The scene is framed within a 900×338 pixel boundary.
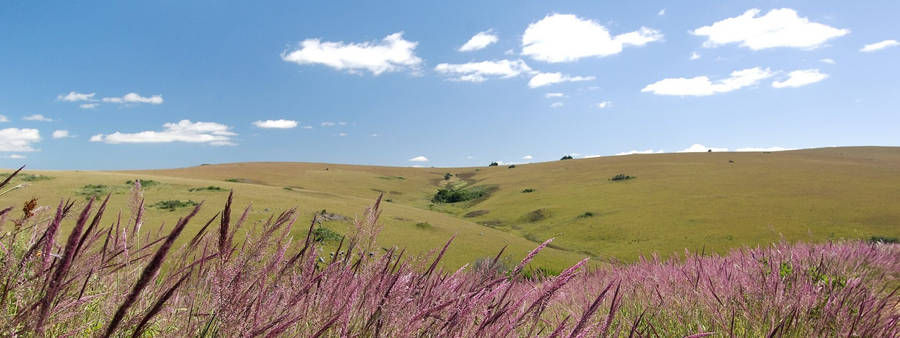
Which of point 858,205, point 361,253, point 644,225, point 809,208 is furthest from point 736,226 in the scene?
point 361,253

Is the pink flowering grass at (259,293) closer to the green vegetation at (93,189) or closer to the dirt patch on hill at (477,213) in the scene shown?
the green vegetation at (93,189)

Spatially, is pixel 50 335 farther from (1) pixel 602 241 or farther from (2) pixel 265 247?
(1) pixel 602 241

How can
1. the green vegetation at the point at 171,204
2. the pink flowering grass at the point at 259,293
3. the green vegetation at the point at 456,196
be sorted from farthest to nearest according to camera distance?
the green vegetation at the point at 456,196 → the green vegetation at the point at 171,204 → the pink flowering grass at the point at 259,293

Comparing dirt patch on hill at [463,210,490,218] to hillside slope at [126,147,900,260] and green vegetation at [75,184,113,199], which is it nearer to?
hillside slope at [126,147,900,260]

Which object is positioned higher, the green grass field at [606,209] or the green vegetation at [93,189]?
the green vegetation at [93,189]

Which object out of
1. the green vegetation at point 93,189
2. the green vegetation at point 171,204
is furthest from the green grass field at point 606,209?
the green vegetation at point 171,204

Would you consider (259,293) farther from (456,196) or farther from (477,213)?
(456,196)

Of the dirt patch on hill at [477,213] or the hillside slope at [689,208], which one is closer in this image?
the hillside slope at [689,208]

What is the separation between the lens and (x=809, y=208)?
22.8m

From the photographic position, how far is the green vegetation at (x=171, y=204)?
15.0 m

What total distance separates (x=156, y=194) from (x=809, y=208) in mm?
28773

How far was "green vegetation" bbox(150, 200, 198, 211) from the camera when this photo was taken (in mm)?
14982

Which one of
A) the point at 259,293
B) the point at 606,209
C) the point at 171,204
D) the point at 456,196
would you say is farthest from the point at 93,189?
the point at 456,196

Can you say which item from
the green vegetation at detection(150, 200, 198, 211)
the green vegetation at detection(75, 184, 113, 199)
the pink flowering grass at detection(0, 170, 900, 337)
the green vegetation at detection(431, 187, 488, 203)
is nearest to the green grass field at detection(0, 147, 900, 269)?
the green vegetation at detection(75, 184, 113, 199)
